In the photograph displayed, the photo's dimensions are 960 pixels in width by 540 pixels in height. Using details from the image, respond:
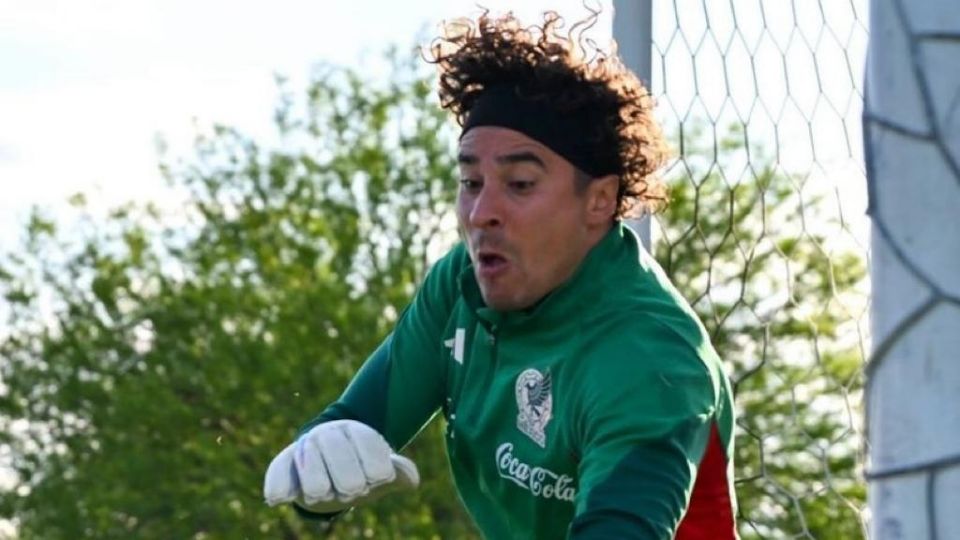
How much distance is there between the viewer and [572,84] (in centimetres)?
384

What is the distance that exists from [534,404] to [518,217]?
0.28m

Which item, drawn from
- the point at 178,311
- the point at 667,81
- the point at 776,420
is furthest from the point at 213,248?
the point at 667,81

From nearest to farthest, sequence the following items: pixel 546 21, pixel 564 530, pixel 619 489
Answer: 1. pixel 619 489
2. pixel 564 530
3. pixel 546 21

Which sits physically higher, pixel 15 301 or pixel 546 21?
pixel 546 21

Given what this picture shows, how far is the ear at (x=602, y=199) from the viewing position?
3.77 metres

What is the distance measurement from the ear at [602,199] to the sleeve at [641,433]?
0.30 meters

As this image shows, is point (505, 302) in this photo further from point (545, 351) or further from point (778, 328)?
point (778, 328)

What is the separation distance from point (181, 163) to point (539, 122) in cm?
1968

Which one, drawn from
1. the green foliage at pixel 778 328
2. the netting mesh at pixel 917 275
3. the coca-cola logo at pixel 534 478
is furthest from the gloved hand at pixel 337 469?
the green foliage at pixel 778 328

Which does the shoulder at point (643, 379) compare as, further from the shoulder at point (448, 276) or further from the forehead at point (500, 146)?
the shoulder at point (448, 276)

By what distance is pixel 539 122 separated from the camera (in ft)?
12.2

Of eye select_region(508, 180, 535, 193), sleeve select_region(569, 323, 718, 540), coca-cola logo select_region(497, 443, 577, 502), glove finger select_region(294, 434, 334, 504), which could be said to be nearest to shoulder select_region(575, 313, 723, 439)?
sleeve select_region(569, 323, 718, 540)

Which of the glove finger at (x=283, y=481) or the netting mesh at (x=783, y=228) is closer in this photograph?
the glove finger at (x=283, y=481)

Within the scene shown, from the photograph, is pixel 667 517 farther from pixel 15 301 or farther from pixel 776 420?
pixel 15 301
